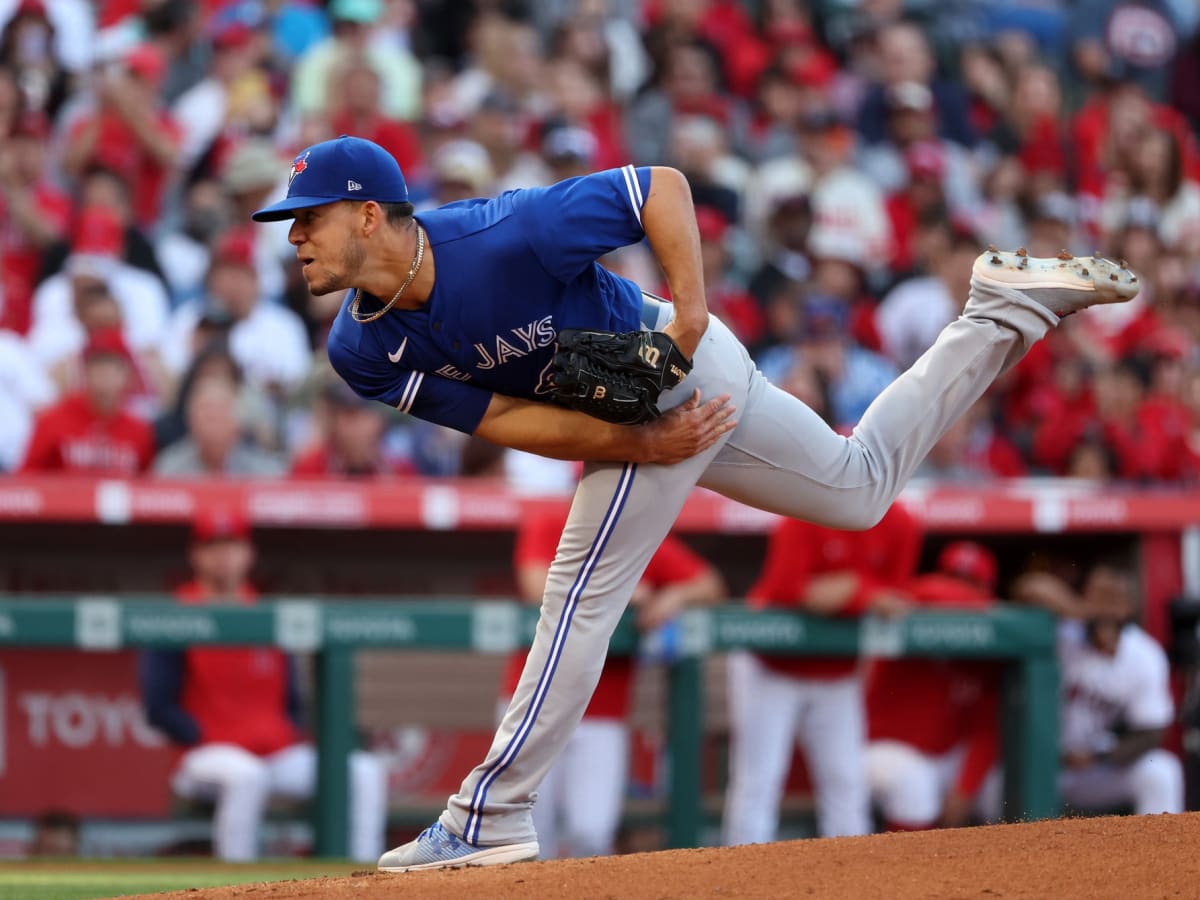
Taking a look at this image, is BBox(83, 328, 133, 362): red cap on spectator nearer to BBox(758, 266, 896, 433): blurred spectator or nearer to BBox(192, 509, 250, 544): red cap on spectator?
BBox(192, 509, 250, 544): red cap on spectator

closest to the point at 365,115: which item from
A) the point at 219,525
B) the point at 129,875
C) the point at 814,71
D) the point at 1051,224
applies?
the point at 814,71

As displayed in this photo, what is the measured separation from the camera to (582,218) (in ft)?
13.8

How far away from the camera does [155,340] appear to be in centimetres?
874

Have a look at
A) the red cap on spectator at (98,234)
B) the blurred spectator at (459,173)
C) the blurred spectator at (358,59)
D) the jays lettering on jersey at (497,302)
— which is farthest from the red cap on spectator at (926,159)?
the jays lettering on jersey at (497,302)

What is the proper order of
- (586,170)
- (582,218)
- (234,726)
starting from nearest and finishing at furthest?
(582,218) < (234,726) < (586,170)

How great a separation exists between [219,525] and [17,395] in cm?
155

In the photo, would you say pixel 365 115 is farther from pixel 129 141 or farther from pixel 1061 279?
pixel 1061 279

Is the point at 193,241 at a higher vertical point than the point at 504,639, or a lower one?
higher

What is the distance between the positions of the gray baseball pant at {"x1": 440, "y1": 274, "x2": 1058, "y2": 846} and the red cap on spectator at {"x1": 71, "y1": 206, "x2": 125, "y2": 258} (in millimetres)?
5134

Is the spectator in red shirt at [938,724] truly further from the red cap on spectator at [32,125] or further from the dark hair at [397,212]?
the red cap on spectator at [32,125]

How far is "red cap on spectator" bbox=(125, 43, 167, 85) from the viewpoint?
9.77 metres

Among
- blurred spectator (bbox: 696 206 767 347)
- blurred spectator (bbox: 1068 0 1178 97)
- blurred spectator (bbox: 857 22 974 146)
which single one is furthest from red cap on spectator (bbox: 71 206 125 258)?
blurred spectator (bbox: 1068 0 1178 97)

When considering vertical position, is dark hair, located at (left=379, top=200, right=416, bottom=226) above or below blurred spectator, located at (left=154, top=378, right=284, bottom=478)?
above

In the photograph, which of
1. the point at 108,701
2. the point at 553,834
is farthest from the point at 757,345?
the point at 108,701
